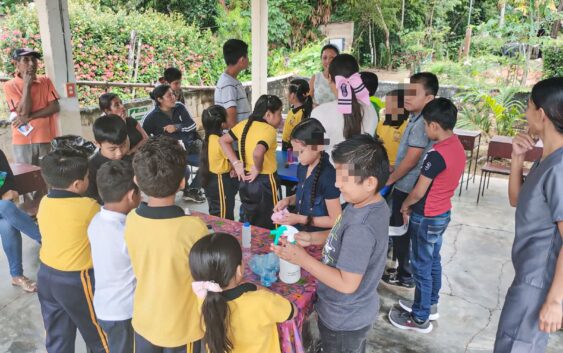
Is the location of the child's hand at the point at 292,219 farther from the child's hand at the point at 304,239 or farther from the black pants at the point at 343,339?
the black pants at the point at 343,339

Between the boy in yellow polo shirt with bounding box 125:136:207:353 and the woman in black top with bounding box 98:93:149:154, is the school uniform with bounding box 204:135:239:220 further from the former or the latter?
the boy in yellow polo shirt with bounding box 125:136:207:353

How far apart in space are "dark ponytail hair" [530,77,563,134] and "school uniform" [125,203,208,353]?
142 cm

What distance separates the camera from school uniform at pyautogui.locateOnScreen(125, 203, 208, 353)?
61.0 inches

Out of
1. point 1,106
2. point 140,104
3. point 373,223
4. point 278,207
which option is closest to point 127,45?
point 140,104

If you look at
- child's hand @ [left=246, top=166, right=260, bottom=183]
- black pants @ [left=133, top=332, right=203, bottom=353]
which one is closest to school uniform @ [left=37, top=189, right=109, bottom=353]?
black pants @ [left=133, top=332, right=203, bottom=353]

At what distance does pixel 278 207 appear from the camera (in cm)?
237

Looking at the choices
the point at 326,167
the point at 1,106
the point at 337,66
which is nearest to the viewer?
the point at 326,167

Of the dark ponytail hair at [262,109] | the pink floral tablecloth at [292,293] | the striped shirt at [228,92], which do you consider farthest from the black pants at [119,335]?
the striped shirt at [228,92]

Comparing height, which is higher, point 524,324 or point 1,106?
point 1,106

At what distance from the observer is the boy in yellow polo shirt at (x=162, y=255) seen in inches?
61.1

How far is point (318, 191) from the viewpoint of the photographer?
220 centimetres

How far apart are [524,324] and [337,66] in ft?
6.41

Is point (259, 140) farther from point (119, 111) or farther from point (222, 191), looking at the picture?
point (119, 111)

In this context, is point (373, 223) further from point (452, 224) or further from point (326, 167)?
point (452, 224)
